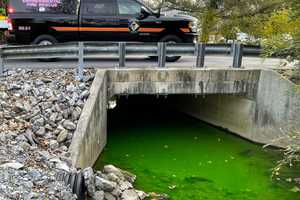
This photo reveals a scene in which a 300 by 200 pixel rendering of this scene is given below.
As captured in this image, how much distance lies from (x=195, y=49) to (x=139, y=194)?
15.5 ft

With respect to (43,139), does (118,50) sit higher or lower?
higher

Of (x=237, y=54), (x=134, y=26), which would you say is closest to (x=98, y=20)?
(x=134, y=26)

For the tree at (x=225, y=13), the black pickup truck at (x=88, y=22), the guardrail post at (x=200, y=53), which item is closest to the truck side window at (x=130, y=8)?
the black pickup truck at (x=88, y=22)

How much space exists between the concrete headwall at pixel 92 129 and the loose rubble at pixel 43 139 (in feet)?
0.54

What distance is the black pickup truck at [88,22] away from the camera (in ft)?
38.1

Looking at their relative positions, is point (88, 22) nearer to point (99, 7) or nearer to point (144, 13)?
point (99, 7)

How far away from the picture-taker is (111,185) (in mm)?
7469

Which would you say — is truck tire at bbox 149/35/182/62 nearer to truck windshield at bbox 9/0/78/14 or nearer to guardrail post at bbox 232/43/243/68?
guardrail post at bbox 232/43/243/68

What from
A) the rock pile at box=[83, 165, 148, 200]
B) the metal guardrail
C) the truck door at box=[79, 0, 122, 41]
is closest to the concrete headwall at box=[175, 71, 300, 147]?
the metal guardrail

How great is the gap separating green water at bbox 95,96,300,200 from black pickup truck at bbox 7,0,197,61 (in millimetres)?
2766

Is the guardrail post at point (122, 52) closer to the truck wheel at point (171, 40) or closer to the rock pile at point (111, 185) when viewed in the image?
the truck wheel at point (171, 40)

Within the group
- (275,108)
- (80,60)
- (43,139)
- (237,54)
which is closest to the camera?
(43,139)

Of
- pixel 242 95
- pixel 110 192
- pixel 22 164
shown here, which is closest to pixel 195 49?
pixel 242 95

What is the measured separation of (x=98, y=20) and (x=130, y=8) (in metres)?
0.97
